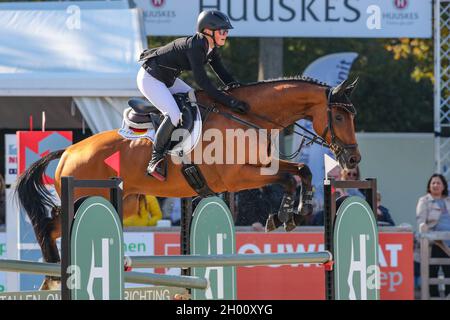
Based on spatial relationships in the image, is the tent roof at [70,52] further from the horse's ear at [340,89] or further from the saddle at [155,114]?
the horse's ear at [340,89]

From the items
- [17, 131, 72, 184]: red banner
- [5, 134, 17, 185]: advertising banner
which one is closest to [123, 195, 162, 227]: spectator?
[5, 134, 17, 185]: advertising banner

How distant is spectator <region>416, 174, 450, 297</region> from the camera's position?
9.07m

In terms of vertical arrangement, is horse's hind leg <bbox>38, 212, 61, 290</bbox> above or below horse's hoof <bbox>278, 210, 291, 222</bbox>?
below

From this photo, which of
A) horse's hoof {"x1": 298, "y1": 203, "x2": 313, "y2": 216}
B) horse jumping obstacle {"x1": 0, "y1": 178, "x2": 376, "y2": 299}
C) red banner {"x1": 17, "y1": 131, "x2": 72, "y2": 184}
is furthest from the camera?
red banner {"x1": 17, "y1": 131, "x2": 72, "y2": 184}

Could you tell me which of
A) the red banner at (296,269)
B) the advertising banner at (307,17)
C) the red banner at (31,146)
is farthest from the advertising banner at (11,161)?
the advertising banner at (307,17)

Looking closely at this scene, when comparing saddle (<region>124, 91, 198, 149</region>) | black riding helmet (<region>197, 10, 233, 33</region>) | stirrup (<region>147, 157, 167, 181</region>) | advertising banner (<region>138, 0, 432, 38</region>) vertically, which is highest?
advertising banner (<region>138, 0, 432, 38</region>)

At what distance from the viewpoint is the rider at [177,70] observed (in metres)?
6.14

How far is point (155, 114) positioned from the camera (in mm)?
6531

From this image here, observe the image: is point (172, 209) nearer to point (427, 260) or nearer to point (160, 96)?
point (427, 260)

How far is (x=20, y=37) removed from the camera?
32.3 ft

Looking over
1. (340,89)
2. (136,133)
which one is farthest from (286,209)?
(136,133)

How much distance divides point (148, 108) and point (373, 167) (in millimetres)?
6168

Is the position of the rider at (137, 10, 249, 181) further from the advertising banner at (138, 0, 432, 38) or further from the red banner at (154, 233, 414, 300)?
the advertising banner at (138, 0, 432, 38)

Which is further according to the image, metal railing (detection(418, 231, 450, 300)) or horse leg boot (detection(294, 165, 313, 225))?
metal railing (detection(418, 231, 450, 300))
